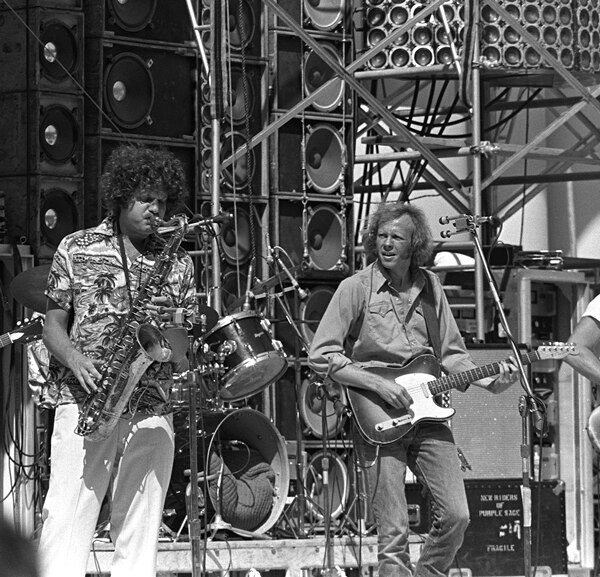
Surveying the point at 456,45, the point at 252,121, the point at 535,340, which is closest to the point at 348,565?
the point at 535,340

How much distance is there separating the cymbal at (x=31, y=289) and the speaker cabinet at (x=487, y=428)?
103 inches

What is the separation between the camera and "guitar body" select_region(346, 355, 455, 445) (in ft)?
17.4

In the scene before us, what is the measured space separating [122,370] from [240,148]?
3856 mm

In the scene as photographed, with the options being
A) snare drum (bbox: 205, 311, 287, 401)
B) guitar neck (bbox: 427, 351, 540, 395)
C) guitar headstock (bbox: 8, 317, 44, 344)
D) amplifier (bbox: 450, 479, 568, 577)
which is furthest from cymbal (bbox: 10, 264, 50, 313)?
amplifier (bbox: 450, 479, 568, 577)

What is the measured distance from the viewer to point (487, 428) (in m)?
7.36

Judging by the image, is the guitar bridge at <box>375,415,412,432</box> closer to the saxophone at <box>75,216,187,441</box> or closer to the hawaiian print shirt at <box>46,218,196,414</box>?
the hawaiian print shirt at <box>46,218,196,414</box>

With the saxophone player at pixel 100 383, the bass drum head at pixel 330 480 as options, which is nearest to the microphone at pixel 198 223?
the saxophone player at pixel 100 383

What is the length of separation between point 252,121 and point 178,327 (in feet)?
13.3

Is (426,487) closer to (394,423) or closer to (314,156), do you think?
(394,423)

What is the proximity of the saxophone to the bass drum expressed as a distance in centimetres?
204

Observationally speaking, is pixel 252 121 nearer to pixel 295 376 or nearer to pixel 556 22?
pixel 295 376

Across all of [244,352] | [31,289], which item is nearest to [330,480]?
[244,352]

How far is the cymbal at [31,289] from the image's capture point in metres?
5.99

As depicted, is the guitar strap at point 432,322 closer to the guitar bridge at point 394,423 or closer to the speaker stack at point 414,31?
Answer: the guitar bridge at point 394,423
